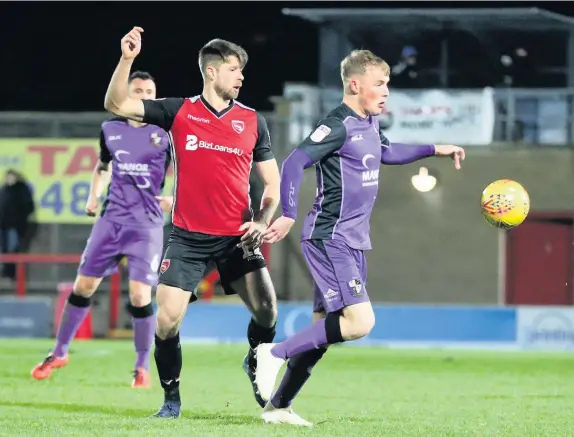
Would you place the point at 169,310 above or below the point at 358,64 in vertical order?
below

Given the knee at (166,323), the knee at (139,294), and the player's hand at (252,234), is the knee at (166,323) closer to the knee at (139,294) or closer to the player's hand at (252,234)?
the player's hand at (252,234)

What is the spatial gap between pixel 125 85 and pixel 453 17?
1646 centimetres

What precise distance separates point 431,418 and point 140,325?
315 centimetres

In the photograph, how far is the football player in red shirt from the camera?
764 centimetres

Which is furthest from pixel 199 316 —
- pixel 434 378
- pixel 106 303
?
pixel 434 378

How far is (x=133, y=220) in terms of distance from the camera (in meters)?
10.4

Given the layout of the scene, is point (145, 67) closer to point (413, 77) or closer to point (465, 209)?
point (413, 77)

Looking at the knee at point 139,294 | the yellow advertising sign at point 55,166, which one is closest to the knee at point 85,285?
the knee at point 139,294

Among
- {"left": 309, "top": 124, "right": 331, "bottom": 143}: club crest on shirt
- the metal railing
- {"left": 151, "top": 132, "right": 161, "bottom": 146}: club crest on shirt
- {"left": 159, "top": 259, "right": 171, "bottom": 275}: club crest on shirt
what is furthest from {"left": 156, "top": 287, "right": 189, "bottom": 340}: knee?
the metal railing

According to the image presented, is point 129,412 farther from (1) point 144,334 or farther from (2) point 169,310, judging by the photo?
(1) point 144,334

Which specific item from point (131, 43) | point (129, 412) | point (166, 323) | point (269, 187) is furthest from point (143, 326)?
point (131, 43)

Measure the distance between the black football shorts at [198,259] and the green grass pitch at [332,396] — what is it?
0.79m

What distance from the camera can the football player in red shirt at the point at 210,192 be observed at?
7641mm

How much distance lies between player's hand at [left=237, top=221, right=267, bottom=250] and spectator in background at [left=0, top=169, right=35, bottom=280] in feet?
39.4
